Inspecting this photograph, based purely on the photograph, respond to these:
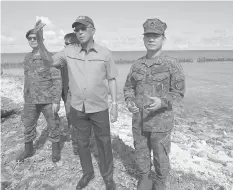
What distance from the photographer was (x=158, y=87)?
3316 millimetres

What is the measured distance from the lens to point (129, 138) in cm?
645

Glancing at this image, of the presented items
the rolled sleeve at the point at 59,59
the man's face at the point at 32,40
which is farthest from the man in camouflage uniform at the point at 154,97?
the man's face at the point at 32,40

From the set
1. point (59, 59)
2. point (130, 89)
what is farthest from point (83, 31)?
point (130, 89)

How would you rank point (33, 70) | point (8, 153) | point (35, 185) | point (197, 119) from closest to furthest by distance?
1. point (35, 185)
2. point (33, 70)
3. point (8, 153)
4. point (197, 119)

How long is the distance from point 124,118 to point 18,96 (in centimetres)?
763

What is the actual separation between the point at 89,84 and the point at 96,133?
39.1 inches

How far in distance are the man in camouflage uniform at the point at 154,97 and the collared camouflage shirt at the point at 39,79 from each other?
6.75 ft

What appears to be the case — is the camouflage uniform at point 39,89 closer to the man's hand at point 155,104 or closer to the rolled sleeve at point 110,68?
the rolled sleeve at point 110,68

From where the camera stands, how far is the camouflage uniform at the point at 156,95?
323cm

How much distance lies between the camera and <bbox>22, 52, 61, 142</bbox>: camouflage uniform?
15.4ft

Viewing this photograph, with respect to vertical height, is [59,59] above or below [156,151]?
above

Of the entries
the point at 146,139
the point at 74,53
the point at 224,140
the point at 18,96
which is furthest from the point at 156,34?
the point at 18,96

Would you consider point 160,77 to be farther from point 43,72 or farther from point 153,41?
point 43,72

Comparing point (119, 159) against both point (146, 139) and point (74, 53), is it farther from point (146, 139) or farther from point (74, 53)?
point (74, 53)
